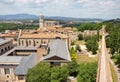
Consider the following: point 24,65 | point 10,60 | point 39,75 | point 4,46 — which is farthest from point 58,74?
point 4,46

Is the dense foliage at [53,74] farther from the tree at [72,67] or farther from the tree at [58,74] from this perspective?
the tree at [72,67]

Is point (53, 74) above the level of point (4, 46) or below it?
below

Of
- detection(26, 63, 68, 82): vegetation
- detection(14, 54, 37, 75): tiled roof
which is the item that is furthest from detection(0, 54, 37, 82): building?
detection(26, 63, 68, 82): vegetation

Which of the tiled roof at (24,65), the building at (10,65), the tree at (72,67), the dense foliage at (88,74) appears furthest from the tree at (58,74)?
the building at (10,65)

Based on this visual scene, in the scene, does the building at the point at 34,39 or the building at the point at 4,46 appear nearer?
the building at the point at 4,46

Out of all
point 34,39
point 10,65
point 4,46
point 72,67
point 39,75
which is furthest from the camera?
point 34,39

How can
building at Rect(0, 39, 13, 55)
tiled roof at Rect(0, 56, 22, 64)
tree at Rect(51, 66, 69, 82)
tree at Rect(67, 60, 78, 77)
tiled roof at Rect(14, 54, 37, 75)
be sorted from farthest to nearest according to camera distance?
building at Rect(0, 39, 13, 55) → tiled roof at Rect(0, 56, 22, 64) → tree at Rect(67, 60, 78, 77) → tiled roof at Rect(14, 54, 37, 75) → tree at Rect(51, 66, 69, 82)

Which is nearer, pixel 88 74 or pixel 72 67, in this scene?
pixel 88 74

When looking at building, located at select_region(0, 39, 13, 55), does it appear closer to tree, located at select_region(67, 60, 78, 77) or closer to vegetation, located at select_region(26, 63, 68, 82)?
tree, located at select_region(67, 60, 78, 77)

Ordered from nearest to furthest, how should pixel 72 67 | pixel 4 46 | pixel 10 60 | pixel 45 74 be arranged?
1. pixel 45 74
2. pixel 72 67
3. pixel 10 60
4. pixel 4 46

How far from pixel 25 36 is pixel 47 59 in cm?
3539

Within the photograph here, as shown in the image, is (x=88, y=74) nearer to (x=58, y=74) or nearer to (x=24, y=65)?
(x=58, y=74)

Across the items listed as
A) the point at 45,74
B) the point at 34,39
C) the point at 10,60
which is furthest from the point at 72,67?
the point at 34,39

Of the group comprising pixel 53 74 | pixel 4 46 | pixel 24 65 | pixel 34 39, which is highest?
pixel 34 39
